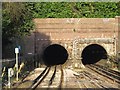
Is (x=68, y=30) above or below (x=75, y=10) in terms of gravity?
below

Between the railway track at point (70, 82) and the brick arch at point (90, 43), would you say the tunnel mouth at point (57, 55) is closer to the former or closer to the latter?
the brick arch at point (90, 43)

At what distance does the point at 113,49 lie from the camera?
1331 inches

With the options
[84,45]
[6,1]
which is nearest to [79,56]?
[84,45]

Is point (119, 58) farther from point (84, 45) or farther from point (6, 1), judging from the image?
point (6, 1)

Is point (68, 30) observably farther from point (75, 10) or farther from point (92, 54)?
point (92, 54)

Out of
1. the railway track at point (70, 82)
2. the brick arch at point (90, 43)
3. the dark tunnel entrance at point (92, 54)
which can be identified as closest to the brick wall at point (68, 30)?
the brick arch at point (90, 43)

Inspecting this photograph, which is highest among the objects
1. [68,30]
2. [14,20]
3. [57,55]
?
[14,20]

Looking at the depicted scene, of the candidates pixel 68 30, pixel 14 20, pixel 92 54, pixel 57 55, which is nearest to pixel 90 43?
pixel 68 30

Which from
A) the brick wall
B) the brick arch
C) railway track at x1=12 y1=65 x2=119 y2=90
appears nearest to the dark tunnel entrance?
the brick arch

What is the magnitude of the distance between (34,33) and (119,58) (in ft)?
26.0

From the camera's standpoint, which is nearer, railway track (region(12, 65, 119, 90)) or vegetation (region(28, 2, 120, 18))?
railway track (region(12, 65, 119, 90))

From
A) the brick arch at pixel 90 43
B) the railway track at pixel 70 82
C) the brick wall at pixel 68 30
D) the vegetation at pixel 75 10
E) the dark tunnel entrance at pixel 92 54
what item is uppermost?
the vegetation at pixel 75 10

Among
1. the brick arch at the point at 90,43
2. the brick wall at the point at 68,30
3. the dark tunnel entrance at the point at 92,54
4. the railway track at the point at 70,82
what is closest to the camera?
the railway track at the point at 70,82

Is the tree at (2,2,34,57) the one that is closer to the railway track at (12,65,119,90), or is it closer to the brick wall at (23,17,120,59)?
the railway track at (12,65,119,90)
